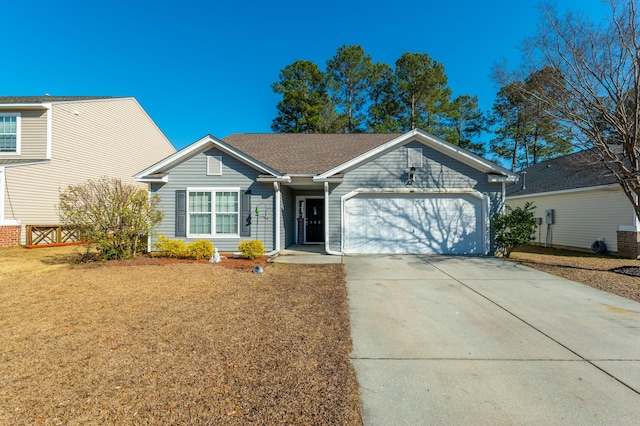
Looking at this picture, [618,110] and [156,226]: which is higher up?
[618,110]

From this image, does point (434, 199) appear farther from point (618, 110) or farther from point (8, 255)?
point (8, 255)

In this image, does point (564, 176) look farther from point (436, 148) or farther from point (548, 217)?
point (436, 148)

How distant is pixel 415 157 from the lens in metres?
11.2

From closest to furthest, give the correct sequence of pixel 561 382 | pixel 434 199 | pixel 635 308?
pixel 561 382
pixel 635 308
pixel 434 199

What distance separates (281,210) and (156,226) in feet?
14.3

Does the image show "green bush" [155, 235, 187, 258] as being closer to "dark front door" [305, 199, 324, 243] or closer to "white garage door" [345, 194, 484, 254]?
"white garage door" [345, 194, 484, 254]

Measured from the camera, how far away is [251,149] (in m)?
14.9

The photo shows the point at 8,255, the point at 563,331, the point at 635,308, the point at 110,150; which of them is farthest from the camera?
the point at 110,150

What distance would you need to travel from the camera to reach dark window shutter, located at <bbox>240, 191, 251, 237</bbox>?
35.9 feet

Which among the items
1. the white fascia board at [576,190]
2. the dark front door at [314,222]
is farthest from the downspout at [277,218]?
the white fascia board at [576,190]

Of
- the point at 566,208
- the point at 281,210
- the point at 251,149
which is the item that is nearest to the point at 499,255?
the point at 566,208

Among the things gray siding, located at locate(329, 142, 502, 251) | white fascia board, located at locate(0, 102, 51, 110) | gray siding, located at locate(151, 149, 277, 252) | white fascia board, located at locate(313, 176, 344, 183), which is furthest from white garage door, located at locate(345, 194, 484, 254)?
white fascia board, located at locate(0, 102, 51, 110)

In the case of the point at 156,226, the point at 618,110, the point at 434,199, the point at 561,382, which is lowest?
the point at 561,382

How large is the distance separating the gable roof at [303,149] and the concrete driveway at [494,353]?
6.75m
